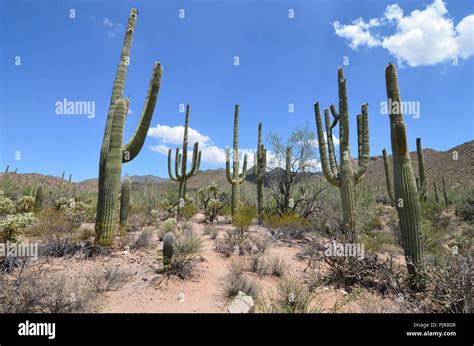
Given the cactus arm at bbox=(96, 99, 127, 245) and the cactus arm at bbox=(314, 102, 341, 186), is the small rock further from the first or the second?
the cactus arm at bbox=(314, 102, 341, 186)

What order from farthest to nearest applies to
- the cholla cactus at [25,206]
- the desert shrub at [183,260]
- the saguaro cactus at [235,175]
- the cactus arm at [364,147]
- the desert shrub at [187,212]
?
the desert shrub at [187,212], the saguaro cactus at [235,175], the cholla cactus at [25,206], the cactus arm at [364,147], the desert shrub at [183,260]

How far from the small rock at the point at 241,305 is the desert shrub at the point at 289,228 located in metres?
5.18

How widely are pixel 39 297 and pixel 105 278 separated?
1178mm

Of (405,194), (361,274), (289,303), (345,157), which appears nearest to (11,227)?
(289,303)

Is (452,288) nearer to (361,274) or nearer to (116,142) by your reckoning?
(361,274)

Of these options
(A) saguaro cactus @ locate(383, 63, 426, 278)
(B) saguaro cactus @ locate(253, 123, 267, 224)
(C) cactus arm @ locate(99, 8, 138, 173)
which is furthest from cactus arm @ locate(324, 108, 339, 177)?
(C) cactus arm @ locate(99, 8, 138, 173)

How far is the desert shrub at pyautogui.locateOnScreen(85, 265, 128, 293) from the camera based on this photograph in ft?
15.2

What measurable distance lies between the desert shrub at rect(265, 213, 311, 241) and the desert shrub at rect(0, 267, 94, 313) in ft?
21.5

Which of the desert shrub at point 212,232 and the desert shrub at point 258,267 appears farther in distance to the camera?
the desert shrub at point 212,232

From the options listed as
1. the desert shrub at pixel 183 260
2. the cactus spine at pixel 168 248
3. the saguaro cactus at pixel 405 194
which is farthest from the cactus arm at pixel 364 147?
the cactus spine at pixel 168 248

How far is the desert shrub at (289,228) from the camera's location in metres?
9.80

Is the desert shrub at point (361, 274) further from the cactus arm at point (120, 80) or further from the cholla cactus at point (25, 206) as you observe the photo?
the cholla cactus at point (25, 206)
